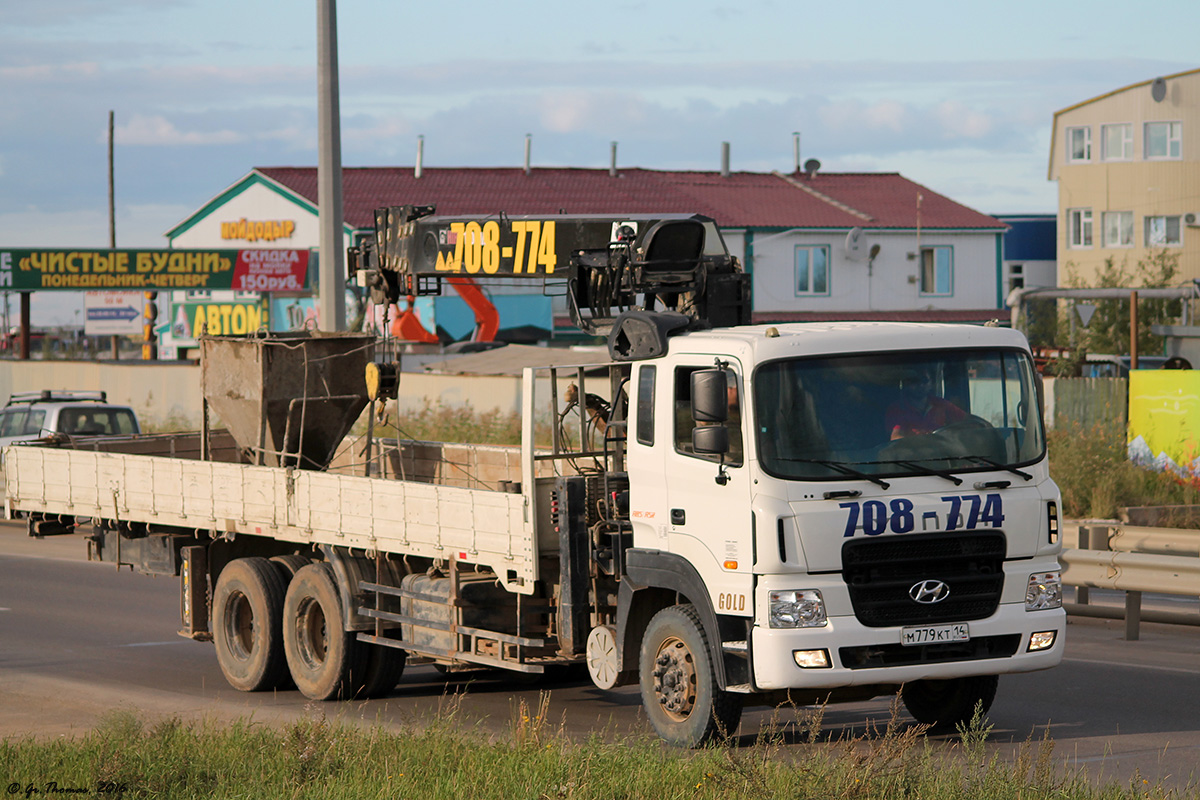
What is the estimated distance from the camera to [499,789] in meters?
7.30

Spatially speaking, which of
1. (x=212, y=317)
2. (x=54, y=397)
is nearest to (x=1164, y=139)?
(x=212, y=317)

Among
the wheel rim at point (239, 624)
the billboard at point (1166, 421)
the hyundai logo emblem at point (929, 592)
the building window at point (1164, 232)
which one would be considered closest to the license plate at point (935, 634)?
the hyundai logo emblem at point (929, 592)

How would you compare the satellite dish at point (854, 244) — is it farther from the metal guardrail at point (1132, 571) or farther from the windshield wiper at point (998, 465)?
the windshield wiper at point (998, 465)

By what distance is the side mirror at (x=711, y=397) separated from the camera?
8.57m

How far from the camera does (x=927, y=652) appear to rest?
343 inches

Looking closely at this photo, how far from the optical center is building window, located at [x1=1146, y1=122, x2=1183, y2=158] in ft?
190

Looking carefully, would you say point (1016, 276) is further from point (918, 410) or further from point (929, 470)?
point (929, 470)

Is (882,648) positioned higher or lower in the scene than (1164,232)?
lower

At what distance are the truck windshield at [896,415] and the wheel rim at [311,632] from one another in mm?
4578

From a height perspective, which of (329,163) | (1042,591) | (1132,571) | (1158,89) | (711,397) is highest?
(1158,89)

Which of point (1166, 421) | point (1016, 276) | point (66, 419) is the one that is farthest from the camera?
point (1016, 276)

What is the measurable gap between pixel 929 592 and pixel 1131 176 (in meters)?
54.0

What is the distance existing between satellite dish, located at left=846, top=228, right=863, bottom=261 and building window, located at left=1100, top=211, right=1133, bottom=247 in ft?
29.9

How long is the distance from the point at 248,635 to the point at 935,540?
6.09 m
